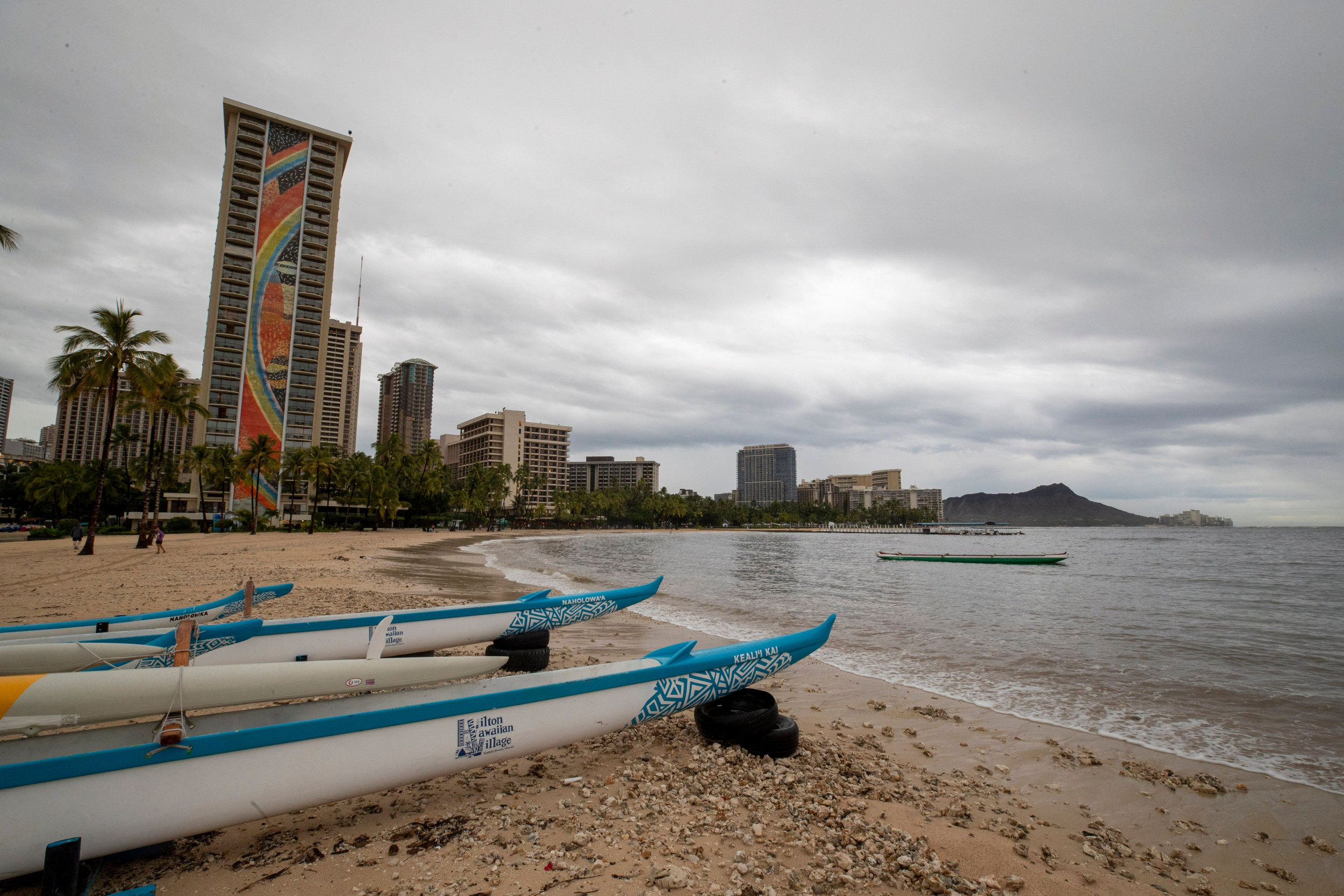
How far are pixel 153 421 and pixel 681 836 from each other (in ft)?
125

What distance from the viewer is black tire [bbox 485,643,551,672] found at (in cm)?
766

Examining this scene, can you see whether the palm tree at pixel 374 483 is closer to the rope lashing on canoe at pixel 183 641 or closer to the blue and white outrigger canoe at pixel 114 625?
the blue and white outrigger canoe at pixel 114 625

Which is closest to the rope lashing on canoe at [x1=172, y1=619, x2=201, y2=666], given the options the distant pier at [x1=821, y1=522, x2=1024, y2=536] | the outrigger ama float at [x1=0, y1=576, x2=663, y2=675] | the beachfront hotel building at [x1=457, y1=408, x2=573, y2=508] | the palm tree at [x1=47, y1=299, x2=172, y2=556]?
the outrigger ama float at [x1=0, y1=576, x2=663, y2=675]

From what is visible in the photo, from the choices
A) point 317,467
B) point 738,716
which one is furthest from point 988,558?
point 317,467

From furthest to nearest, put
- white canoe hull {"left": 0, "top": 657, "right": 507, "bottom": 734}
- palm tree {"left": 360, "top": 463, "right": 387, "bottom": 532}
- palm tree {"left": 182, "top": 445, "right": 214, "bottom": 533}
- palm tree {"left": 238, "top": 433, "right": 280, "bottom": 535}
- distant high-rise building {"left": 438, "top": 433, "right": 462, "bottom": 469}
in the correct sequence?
distant high-rise building {"left": 438, "top": 433, "right": 462, "bottom": 469} < palm tree {"left": 360, "top": 463, "right": 387, "bottom": 532} < palm tree {"left": 182, "top": 445, "right": 214, "bottom": 533} < palm tree {"left": 238, "top": 433, "right": 280, "bottom": 535} < white canoe hull {"left": 0, "top": 657, "right": 507, "bottom": 734}

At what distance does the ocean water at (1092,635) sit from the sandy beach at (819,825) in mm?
1374

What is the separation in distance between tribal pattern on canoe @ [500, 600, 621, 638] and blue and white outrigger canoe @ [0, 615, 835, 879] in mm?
3350

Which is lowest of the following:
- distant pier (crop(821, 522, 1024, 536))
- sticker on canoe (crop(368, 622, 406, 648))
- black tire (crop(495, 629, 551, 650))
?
distant pier (crop(821, 522, 1024, 536))

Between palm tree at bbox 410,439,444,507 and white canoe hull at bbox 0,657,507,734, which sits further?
palm tree at bbox 410,439,444,507

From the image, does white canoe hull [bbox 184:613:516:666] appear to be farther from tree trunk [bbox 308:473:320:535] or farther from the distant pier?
the distant pier

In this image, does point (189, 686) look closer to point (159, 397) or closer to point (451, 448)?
point (159, 397)

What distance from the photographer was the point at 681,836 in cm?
378

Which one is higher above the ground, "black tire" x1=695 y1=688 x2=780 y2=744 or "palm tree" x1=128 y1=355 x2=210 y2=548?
"palm tree" x1=128 y1=355 x2=210 y2=548

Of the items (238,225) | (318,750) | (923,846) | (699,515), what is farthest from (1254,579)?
(699,515)
